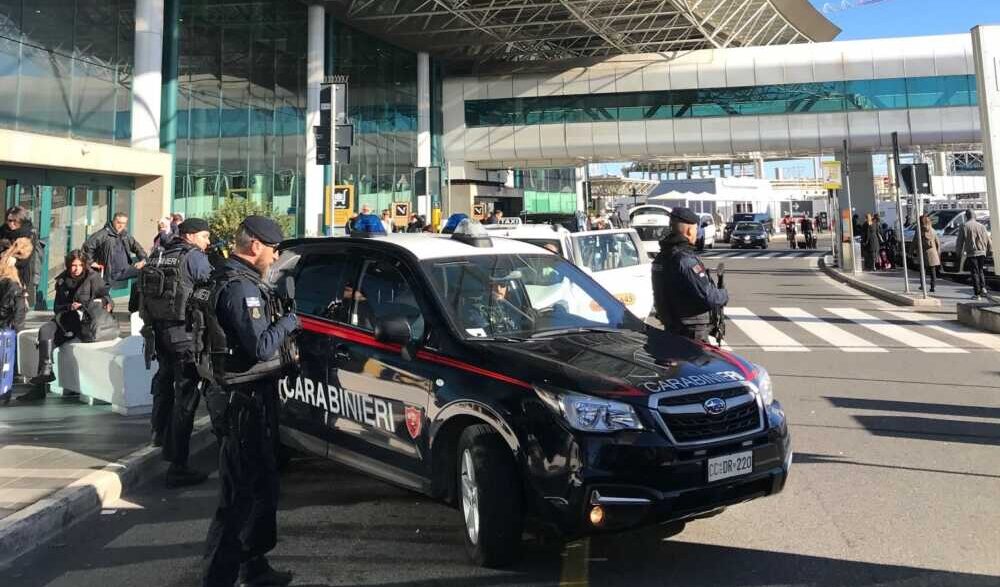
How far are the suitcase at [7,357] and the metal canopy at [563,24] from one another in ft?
73.9

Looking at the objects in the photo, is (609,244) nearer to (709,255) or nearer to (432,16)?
(432,16)

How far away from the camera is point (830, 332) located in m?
13.0

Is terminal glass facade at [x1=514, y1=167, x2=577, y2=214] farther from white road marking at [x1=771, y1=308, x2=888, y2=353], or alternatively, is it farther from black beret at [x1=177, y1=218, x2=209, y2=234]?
black beret at [x1=177, y1=218, x2=209, y2=234]

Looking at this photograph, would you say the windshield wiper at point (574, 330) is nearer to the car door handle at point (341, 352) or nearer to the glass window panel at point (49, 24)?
the car door handle at point (341, 352)

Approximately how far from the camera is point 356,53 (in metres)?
31.2

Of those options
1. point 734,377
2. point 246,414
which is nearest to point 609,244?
point 734,377

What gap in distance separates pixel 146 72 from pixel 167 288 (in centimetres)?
1545

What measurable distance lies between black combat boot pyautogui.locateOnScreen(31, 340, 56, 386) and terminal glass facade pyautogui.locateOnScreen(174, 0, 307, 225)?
12.6 metres

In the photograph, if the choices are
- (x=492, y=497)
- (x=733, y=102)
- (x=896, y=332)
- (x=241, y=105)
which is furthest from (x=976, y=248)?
(x=733, y=102)

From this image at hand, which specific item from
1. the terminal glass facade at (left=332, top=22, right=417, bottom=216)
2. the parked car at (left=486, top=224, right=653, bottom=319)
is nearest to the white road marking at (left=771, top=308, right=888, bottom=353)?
the parked car at (left=486, top=224, right=653, bottom=319)

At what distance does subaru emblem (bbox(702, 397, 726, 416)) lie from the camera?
12.5 ft

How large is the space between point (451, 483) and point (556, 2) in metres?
27.6

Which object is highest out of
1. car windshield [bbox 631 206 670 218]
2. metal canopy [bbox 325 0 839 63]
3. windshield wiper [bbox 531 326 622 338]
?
metal canopy [bbox 325 0 839 63]

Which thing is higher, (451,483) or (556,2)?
(556,2)
